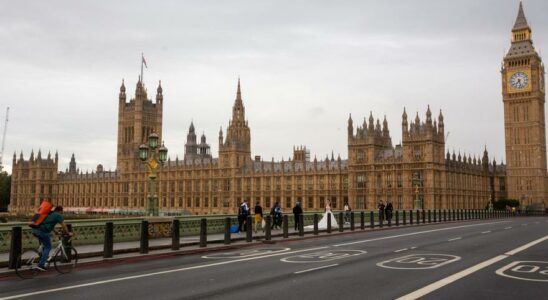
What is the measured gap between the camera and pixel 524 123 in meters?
110

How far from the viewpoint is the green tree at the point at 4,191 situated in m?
157

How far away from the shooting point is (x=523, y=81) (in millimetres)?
110938

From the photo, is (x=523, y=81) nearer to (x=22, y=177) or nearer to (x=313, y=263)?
(x=313, y=263)

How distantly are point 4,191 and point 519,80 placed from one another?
459ft

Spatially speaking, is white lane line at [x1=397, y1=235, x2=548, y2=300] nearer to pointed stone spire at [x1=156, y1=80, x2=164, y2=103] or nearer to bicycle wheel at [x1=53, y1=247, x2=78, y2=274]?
bicycle wheel at [x1=53, y1=247, x2=78, y2=274]

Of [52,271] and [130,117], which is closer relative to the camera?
[52,271]

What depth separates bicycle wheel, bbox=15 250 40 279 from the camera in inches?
585

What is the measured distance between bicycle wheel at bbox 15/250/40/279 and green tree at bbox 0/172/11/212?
155 m

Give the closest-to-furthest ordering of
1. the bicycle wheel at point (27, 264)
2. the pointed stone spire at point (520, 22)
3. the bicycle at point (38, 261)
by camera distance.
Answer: the bicycle wheel at point (27, 264)
the bicycle at point (38, 261)
the pointed stone spire at point (520, 22)

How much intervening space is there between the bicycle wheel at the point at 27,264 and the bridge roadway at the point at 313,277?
387 mm

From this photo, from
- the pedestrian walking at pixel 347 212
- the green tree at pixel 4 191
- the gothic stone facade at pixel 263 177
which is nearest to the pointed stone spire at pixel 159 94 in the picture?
the gothic stone facade at pixel 263 177

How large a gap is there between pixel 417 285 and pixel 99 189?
13638cm

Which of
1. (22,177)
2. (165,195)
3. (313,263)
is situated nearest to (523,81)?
(165,195)

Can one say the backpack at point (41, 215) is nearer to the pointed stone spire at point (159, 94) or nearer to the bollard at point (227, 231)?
the bollard at point (227, 231)
